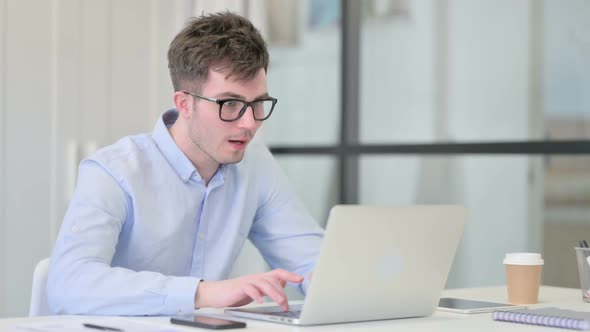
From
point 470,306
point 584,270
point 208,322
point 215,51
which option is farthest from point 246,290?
point 584,270

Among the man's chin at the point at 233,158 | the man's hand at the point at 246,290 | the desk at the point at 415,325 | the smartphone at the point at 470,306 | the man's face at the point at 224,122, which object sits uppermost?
the man's face at the point at 224,122

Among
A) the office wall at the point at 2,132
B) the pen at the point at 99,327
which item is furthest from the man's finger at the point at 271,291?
the office wall at the point at 2,132

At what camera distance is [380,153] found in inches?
155

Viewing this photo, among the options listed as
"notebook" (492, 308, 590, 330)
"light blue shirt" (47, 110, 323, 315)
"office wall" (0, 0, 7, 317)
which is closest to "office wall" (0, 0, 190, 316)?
"office wall" (0, 0, 7, 317)

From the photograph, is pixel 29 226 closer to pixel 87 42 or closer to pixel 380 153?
pixel 87 42

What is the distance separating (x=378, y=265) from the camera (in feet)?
5.16

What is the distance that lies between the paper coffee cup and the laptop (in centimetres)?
33

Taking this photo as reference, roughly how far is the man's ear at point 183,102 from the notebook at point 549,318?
878mm

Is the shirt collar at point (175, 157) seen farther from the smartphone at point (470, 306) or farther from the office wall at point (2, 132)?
the office wall at point (2, 132)

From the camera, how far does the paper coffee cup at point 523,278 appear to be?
1.98m

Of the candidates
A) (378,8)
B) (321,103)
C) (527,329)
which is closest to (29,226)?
(321,103)

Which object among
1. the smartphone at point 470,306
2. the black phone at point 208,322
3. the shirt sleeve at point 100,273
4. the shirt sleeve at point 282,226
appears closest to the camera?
the black phone at point 208,322

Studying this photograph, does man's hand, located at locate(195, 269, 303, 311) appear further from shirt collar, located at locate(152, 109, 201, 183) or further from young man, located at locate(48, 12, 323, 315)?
shirt collar, located at locate(152, 109, 201, 183)

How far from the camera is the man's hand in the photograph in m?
1.60
